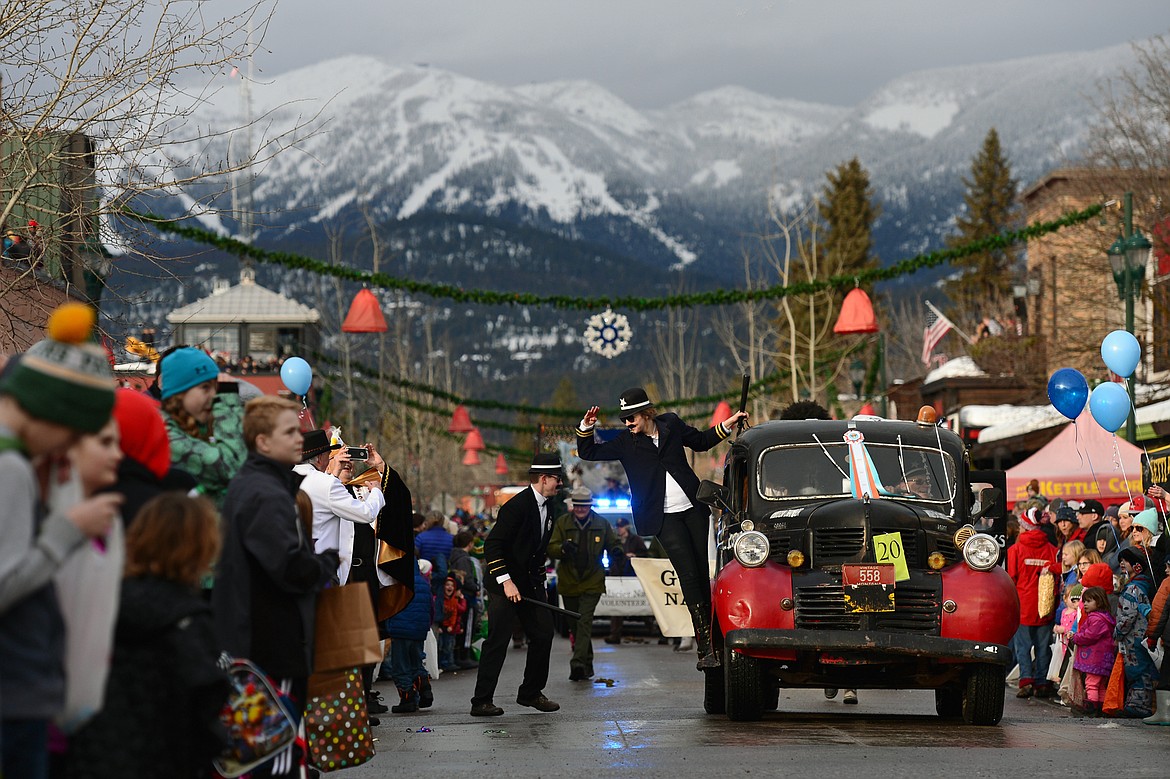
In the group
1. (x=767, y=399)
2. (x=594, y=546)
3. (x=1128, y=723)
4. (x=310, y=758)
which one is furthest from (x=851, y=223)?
(x=310, y=758)

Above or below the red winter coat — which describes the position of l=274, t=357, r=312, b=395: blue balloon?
above

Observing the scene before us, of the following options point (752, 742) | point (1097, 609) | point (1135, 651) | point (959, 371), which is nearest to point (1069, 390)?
point (1097, 609)

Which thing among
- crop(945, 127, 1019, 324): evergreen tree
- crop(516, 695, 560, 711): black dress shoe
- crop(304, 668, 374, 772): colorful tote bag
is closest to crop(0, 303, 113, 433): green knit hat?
crop(304, 668, 374, 772): colorful tote bag

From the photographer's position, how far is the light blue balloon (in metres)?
17.2

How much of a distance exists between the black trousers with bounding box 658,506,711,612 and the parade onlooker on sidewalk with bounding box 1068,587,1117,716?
3.68 m

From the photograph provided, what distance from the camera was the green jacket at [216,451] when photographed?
746 centimetres

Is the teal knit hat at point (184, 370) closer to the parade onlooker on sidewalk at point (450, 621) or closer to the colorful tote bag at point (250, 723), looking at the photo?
the colorful tote bag at point (250, 723)

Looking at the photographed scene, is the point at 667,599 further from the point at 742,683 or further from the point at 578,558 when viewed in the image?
the point at 578,558

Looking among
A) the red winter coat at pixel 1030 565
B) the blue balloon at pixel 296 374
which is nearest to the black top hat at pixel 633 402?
the blue balloon at pixel 296 374

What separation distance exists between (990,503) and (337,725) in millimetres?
6784

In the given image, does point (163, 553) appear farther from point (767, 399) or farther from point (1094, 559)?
point (767, 399)

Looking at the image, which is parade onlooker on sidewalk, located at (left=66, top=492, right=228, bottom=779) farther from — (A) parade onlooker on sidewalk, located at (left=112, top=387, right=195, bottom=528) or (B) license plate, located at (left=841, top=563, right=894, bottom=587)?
(B) license plate, located at (left=841, top=563, right=894, bottom=587)

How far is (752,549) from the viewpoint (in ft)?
41.8

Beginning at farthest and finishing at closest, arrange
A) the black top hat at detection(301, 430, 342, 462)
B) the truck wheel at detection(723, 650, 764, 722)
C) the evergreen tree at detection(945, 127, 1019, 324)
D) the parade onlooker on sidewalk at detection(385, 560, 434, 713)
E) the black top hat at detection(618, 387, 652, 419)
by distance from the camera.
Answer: the evergreen tree at detection(945, 127, 1019, 324), the parade onlooker on sidewalk at detection(385, 560, 434, 713), the black top hat at detection(618, 387, 652, 419), the truck wheel at detection(723, 650, 764, 722), the black top hat at detection(301, 430, 342, 462)
